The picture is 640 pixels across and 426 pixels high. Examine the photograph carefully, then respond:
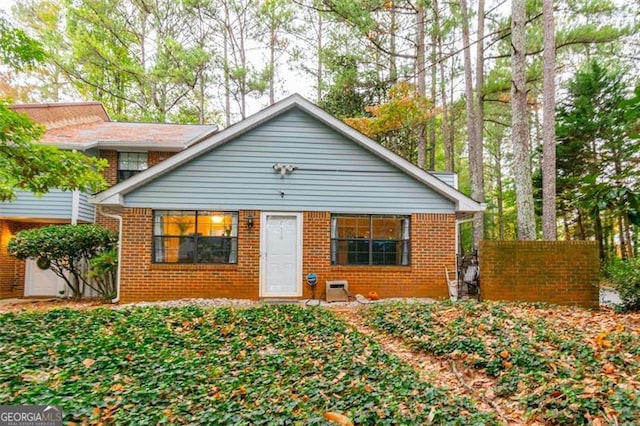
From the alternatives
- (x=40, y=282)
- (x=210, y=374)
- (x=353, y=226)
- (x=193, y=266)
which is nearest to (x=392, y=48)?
(x=353, y=226)

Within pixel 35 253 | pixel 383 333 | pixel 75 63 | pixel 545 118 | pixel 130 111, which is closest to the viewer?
pixel 383 333

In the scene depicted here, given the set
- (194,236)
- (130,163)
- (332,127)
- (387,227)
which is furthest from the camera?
(130,163)

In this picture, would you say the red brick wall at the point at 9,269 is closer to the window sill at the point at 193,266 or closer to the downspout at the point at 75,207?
the downspout at the point at 75,207

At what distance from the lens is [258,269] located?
9.09 metres

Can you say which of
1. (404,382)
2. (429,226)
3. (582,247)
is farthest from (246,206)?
(582,247)

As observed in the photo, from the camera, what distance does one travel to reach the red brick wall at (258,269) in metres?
8.77

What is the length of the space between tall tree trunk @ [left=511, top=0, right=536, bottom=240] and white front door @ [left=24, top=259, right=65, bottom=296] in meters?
13.4

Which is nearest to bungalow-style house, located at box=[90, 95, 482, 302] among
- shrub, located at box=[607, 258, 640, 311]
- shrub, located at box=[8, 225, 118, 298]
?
shrub, located at box=[8, 225, 118, 298]

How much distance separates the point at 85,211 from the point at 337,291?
27.3ft

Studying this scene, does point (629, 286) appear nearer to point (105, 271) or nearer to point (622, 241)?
point (105, 271)

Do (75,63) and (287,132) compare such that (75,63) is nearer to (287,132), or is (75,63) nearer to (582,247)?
(287,132)

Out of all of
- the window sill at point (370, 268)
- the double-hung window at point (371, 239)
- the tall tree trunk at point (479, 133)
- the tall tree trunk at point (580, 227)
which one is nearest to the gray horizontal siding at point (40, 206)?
the double-hung window at point (371, 239)

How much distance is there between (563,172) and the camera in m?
17.1

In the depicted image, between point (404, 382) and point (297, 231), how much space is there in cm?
595
